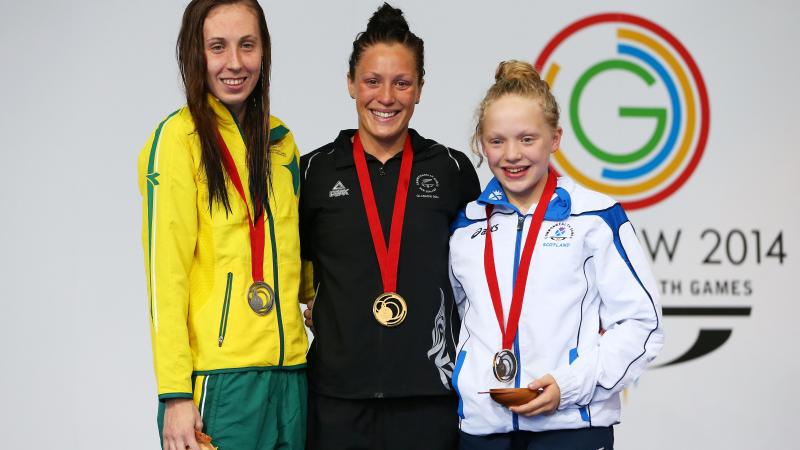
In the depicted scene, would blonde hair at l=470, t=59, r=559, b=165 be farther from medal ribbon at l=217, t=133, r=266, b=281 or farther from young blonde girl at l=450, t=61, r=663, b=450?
medal ribbon at l=217, t=133, r=266, b=281

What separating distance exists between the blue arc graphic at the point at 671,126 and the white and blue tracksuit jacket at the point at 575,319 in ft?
6.76

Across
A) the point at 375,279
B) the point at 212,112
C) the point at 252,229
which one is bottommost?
the point at 375,279

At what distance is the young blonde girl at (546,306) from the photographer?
195 centimetres

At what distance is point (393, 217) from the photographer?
2148 mm

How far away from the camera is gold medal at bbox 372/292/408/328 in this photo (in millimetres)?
2088

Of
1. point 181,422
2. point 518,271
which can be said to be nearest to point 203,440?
point 181,422

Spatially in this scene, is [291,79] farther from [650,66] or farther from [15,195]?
[650,66]

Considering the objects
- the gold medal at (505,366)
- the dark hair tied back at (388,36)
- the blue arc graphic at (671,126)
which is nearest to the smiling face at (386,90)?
the dark hair tied back at (388,36)

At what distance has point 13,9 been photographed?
371 centimetres

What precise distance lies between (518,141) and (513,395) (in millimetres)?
568

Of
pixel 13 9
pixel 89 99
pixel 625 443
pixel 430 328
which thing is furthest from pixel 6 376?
pixel 625 443

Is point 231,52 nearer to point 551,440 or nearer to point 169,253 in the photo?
point 169,253

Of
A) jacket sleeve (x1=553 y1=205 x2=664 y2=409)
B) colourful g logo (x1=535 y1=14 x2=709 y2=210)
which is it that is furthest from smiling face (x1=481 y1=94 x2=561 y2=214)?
colourful g logo (x1=535 y1=14 x2=709 y2=210)

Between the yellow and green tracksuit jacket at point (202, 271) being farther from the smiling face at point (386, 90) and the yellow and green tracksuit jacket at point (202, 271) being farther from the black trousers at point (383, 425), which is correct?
the smiling face at point (386, 90)
